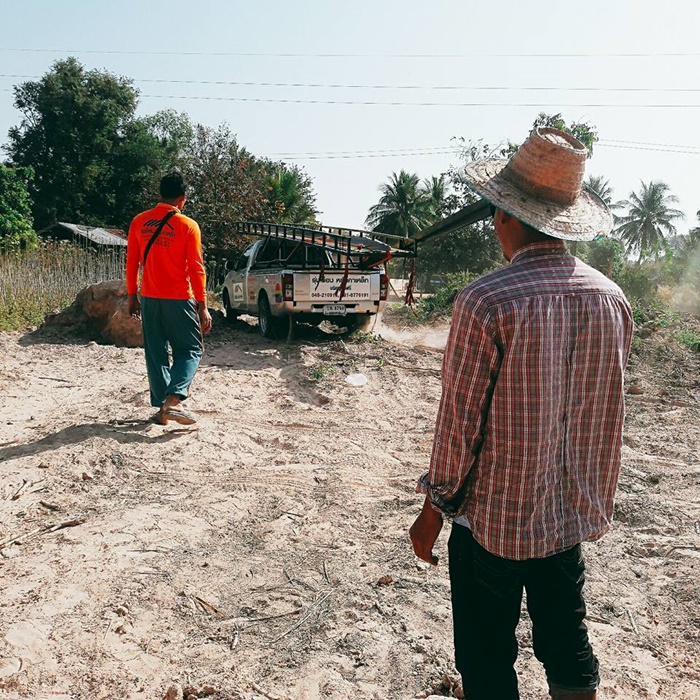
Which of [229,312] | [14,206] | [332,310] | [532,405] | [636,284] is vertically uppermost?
[14,206]

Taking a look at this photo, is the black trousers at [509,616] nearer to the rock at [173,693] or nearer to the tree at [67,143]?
the rock at [173,693]

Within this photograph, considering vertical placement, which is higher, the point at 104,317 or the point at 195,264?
the point at 195,264

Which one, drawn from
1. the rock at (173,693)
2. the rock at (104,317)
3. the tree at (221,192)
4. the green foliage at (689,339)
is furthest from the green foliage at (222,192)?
the rock at (173,693)

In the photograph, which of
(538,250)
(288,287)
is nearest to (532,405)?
(538,250)

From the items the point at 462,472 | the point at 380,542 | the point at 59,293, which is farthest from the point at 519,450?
the point at 59,293

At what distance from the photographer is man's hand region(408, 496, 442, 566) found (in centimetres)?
204

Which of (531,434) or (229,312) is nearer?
(531,434)

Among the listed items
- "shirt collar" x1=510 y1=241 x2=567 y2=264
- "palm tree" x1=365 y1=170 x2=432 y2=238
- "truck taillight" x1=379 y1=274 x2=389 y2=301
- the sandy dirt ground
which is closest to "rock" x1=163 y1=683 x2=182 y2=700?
the sandy dirt ground

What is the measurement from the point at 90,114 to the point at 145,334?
35.4m

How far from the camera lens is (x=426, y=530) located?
6.77 feet

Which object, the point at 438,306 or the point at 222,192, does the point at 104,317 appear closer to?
the point at 438,306

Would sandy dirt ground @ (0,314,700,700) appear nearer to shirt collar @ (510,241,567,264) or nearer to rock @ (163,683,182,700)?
rock @ (163,683,182,700)

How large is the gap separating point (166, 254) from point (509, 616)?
4.70m

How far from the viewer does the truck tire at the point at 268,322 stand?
12422mm
